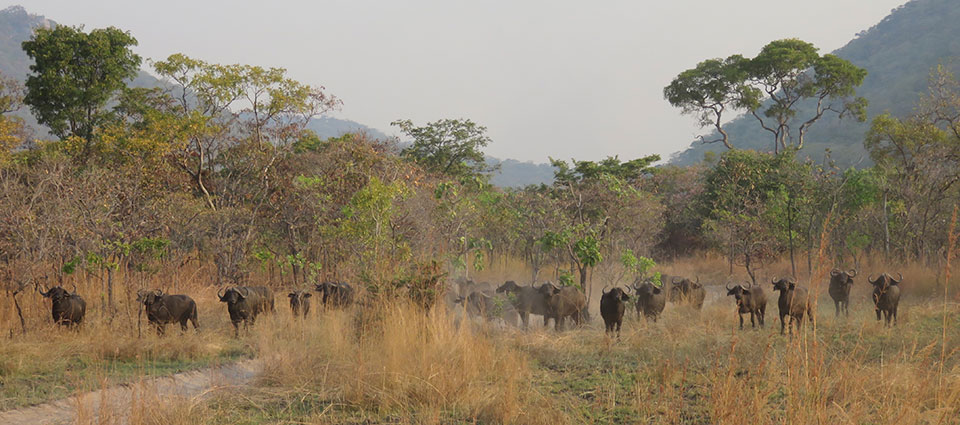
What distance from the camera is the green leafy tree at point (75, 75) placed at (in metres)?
18.6

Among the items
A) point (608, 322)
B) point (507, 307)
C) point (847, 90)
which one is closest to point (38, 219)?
point (507, 307)

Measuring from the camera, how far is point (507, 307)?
10562mm

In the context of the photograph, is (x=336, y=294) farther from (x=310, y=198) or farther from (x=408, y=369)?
(x=408, y=369)

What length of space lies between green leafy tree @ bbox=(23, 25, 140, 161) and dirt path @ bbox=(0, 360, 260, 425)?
49.0 ft

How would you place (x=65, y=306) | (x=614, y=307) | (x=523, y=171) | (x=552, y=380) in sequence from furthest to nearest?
(x=523, y=171)
(x=614, y=307)
(x=65, y=306)
(x=552, y=380)

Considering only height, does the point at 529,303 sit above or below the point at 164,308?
below

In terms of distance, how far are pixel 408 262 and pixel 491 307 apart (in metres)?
2.46

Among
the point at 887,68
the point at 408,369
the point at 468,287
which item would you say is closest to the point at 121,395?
the point at 408,369

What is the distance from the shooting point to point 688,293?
468 inches

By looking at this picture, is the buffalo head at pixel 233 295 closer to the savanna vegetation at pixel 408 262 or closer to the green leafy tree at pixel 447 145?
the savanna vegetation at pixel 408 262

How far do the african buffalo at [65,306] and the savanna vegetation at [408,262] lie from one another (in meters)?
0.17

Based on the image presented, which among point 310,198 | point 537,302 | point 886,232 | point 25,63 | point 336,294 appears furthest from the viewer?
point 25,63

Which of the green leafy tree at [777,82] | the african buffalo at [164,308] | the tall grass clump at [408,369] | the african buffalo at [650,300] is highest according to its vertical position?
the green leafy tree at [777,82]

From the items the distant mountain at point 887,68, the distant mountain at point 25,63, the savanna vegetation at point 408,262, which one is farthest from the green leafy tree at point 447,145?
the distant mountain at point 25,63
